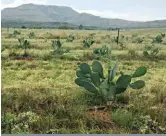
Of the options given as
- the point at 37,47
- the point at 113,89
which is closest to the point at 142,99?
the point at 113,89

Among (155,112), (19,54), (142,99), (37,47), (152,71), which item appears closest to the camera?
(155,112)

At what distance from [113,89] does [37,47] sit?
10309 mm

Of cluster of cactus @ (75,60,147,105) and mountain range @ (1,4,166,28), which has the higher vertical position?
cluster of cactus @ (75,60,147,105)

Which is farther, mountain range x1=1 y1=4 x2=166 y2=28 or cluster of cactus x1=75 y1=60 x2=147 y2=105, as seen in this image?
mountain range x1=1 y1=4 x2=166 y2=28

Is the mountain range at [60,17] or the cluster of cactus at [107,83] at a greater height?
the cluster of cactus at [107,83]

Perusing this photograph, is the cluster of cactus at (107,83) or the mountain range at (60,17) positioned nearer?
the cluster of cactus at (107,83)

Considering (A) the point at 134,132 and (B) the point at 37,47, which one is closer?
(A) the point at 134,132

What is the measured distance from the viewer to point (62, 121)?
13.8ft

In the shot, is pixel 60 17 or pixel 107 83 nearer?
pixel 107 83

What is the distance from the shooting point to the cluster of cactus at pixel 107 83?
4.81 metres

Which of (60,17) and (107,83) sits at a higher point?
(107,83)

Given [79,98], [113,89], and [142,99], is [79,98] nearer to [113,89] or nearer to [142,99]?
[113,89]

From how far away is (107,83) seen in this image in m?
Result: 4.94

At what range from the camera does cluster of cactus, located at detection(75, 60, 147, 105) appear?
4809 mm
